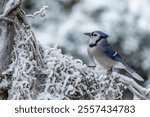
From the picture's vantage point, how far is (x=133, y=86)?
3.92ft

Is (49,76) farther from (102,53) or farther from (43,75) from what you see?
(102,53)

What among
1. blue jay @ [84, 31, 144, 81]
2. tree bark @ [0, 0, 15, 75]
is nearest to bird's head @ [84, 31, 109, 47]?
blue jay @ [84, 31, 144, 81]

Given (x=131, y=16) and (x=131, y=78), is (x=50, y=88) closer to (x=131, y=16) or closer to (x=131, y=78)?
(x=131, y=78)

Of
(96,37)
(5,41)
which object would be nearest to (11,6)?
(5,41)

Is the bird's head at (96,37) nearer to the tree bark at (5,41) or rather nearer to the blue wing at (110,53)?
the blue wing at (110,53)

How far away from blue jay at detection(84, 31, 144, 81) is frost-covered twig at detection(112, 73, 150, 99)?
0.18 feet

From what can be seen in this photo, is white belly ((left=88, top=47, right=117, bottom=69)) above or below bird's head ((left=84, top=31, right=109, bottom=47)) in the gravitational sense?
below

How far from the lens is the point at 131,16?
1.90 m

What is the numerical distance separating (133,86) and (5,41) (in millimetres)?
267

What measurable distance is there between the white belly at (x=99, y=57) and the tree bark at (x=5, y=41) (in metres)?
0.19

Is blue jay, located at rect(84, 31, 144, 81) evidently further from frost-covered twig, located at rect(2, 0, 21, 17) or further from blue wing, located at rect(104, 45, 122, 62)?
frost-covered twig, located at rect(2, 0, 21, 17)

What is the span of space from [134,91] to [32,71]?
0.69 ft

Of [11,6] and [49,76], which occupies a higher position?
[11,6]

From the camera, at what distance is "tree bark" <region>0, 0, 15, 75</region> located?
112 centimetres
